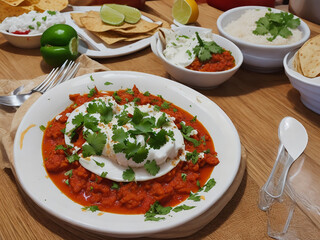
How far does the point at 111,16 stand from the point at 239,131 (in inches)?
75.7

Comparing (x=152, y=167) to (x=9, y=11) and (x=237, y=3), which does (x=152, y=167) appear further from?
(x=237, y=3)

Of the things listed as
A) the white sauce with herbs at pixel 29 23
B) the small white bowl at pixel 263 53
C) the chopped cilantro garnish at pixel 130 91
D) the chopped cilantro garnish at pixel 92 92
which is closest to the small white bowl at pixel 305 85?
the small white bowl at pixel 263 53

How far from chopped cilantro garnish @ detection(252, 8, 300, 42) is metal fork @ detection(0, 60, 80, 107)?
1.74m

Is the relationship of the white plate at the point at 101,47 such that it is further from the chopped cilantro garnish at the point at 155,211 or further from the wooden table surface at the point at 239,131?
the chopped cilantro garnish at the point at 155,211

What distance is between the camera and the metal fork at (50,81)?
2.21 m

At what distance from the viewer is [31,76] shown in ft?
9.01

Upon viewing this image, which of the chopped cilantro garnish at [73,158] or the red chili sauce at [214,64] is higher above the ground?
the red chili sauce at [214,64]

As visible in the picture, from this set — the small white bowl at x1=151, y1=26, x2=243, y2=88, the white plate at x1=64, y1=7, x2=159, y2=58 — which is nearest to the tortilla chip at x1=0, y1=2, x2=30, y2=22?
the white plate at x1=64, y1=7, x2=159, y2=58

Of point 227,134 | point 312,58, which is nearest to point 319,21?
point 312,58

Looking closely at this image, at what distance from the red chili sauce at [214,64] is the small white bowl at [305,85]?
46 centimetres

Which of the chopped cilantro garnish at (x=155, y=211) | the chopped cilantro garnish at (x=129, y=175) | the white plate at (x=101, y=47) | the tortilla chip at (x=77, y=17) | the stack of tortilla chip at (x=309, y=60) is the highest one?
the stack of tortilla chip at (x=309, y=60)

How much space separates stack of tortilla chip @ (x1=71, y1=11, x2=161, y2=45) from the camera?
3170mm

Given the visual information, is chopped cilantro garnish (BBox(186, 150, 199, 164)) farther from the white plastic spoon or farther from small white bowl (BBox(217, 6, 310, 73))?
small white bowl (BBox(217, 6, 310, 73))

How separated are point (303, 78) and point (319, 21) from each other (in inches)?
85.3
